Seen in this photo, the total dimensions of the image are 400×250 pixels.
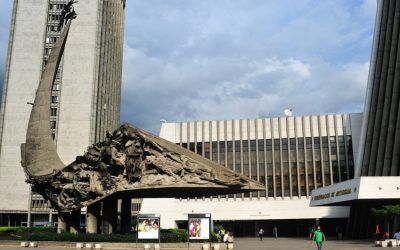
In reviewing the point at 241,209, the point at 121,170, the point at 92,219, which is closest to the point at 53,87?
the point at 241,209

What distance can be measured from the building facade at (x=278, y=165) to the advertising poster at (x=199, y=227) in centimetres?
3924

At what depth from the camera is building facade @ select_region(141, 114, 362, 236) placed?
65875 mm

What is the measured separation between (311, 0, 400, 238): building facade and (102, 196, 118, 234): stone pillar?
22694mm

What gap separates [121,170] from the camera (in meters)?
31.9

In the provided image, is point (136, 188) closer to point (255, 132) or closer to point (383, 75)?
point (383, 75)

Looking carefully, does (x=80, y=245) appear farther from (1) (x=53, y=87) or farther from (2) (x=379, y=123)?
(1) (x=53, y=87)

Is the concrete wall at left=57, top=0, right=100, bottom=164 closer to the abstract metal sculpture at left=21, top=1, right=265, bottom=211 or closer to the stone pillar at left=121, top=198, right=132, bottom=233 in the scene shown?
the stone pillar at left=121, top=198, right=132, bottom=233

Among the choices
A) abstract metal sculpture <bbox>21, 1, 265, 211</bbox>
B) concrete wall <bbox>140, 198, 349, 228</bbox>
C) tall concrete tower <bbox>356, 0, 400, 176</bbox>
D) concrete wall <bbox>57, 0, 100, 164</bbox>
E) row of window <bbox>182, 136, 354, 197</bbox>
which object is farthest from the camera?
concrete wall <bbox>57, 0, 100, 164</bbox>

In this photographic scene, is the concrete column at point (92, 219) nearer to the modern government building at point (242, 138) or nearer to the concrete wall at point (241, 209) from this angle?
the modern government building at point (242, 138)

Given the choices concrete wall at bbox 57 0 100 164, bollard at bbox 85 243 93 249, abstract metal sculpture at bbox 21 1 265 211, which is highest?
concrete wall at bbox 57 0 100 164

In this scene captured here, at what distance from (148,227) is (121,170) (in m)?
5.78

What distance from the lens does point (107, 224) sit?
34.8 metres

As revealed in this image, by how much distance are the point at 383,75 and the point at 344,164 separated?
1700 cm

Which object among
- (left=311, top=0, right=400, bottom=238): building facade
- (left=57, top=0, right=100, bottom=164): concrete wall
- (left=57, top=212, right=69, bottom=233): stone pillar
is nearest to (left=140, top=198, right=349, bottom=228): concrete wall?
(left=311, top=0, right=400, bottom=238): building facade
